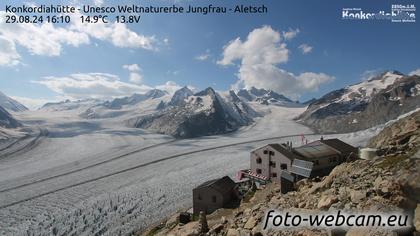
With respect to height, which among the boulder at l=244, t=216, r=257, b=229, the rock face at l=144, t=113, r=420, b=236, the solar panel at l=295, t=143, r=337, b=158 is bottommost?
the boulder at l=244, t=216, r=257, b=229

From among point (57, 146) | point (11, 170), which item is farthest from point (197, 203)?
point (57, 146)

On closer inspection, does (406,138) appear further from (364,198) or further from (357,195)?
(364,198)

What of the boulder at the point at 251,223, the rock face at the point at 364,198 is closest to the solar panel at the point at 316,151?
the rock face at the point at 364,198

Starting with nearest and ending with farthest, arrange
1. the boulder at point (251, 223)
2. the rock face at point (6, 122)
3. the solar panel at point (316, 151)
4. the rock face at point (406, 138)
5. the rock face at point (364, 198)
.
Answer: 1. the rock face at point (364, 198)
2. the boulder at point (251, 223)
3. the rock face at point (406, 138)
4. the solar panel at point (316, 151)
5. the rock face at point (6, 122)

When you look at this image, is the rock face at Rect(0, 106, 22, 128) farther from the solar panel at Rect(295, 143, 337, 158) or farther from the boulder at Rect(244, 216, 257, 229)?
the boulder at Rect(244, 216, 257, 229)

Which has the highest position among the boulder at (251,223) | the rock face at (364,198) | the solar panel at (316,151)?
the rock face at (364,198)

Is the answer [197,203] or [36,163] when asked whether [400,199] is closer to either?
[197,203]

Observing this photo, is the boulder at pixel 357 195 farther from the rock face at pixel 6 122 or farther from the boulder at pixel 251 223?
the rock face at pixel 6 122

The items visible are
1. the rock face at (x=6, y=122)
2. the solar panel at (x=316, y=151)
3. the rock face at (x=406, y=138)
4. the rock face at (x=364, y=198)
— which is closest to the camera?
the rock face at (x=364, y=198)

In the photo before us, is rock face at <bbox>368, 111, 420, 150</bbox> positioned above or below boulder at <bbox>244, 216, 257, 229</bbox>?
above

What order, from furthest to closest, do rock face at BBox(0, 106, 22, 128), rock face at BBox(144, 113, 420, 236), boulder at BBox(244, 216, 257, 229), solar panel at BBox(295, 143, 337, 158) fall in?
1. rock face at BBox(0, 106, 22, 128)
2. solar panel at BBox(295, 143, 337, 158)
3. boulder at BBox(244, 216, 257, 229)
4. rock face at BBox(144, 113, 420, 236)

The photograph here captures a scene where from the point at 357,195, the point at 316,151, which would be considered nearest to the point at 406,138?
the point at 316,151

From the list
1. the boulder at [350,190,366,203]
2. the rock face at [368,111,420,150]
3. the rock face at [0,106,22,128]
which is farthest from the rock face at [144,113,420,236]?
the rock face at [0,106,22,128]
